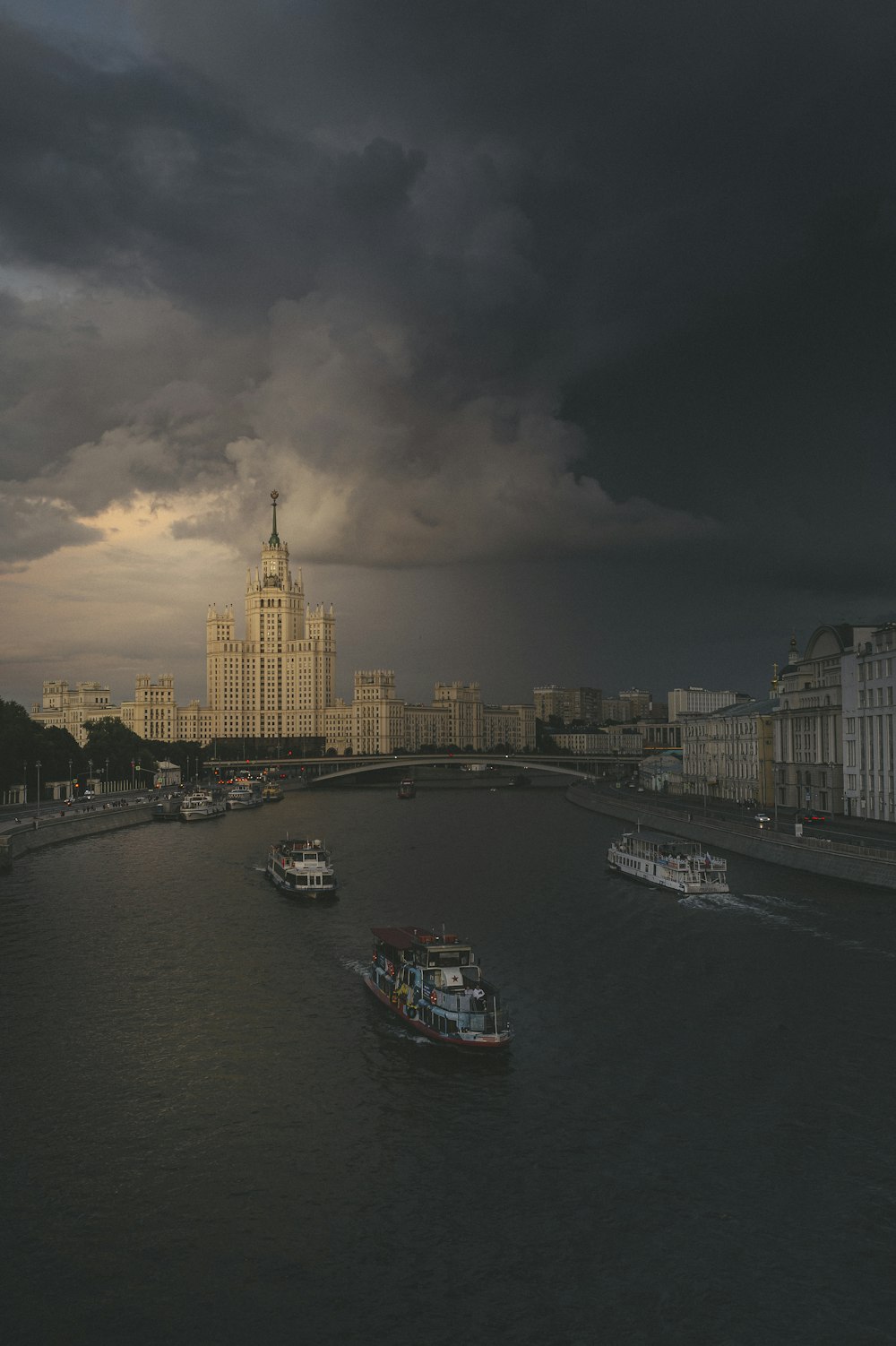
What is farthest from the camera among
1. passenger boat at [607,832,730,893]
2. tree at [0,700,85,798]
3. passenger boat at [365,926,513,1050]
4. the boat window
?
Result: tree at [0,700,85,798]

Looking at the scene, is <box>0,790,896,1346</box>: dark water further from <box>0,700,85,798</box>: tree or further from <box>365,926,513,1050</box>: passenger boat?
<box>0,700,85,798</box>: tree

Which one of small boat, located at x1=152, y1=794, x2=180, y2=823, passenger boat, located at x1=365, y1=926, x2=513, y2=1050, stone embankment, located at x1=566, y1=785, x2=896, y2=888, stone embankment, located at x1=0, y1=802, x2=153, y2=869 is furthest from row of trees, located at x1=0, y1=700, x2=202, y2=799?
passenger boat, located at x1=365, y1=926, x2=513, y2=1050

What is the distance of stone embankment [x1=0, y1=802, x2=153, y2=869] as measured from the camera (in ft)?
201

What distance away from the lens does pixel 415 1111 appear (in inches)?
887

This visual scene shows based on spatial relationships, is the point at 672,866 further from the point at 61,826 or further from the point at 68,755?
the point at 68,755

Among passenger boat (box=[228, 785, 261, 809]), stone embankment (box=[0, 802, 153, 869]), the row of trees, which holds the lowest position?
passenger boat (box=[228, 785, 261, 809])

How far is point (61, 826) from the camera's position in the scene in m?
73.2

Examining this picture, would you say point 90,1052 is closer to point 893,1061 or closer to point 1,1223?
point 1,1223

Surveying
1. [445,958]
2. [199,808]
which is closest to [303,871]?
[445,958]

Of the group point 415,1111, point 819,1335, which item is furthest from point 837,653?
point 819,1335

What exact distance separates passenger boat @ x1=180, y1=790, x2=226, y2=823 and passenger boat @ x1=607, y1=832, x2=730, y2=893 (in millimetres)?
47884

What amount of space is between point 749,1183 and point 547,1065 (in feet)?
22.5

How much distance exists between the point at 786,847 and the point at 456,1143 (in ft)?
126

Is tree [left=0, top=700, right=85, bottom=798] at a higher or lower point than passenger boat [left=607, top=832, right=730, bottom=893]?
higher
